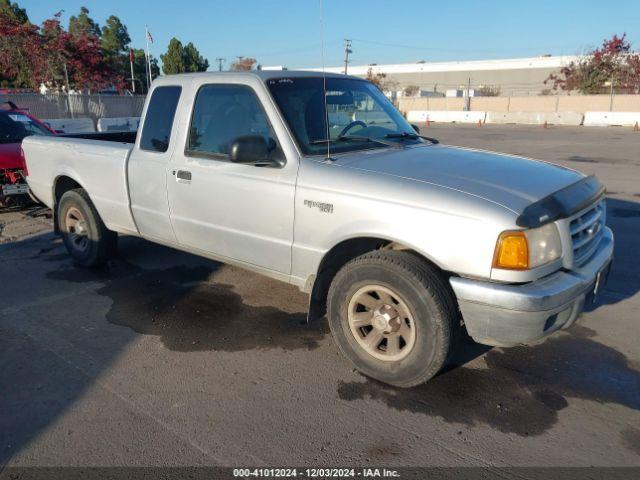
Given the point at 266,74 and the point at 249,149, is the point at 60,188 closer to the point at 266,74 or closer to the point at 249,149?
the point at 266,74

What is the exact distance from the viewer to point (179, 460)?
8.78ft

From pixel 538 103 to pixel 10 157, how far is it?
47.3 m

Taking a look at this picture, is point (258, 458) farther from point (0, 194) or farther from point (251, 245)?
point (0, 194)

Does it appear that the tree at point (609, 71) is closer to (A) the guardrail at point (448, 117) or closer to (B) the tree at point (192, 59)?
(A) the guardrail at point (448, 117)

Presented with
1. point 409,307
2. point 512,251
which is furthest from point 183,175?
point 512,251

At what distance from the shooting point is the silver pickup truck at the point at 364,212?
9.51 feet

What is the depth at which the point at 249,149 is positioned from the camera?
3.50m

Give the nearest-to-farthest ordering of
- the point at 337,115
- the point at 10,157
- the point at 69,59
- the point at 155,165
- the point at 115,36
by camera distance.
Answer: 1. the point at 337,115
2. the point at 155,165
3. the point at 10,157
4. the point at 69,59
5. the point at 115,36

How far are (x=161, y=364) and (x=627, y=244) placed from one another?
563 centimetres

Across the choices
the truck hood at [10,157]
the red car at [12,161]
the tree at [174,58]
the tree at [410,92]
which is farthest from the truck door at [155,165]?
the tree at [410,92]

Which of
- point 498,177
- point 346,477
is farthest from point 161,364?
point 498,177

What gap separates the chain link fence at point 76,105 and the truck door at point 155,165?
59.6 ft

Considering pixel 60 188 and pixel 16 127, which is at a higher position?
pixel 16 127

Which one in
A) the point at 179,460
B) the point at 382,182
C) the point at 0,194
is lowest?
the point at 179,460
